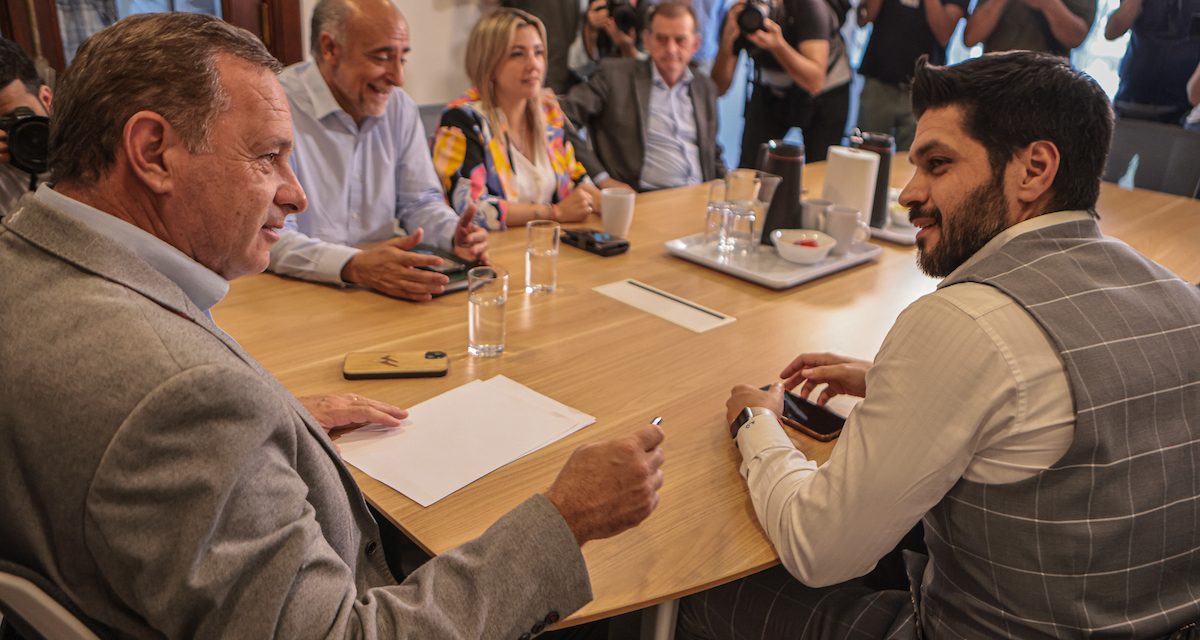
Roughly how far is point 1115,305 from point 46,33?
12.6ft

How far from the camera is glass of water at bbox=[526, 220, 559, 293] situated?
193 centimetres

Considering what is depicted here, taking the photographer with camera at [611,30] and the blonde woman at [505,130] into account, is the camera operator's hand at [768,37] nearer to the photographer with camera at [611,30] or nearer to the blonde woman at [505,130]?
the photographer with camera at [611,30]

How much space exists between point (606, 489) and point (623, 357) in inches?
25.1

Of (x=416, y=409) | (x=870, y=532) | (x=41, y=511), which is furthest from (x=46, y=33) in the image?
(x=870, y=532)

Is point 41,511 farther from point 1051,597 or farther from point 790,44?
point 790,44

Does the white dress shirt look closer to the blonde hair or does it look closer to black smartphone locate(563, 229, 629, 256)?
black smartphone locate(563, 229, 629, 256)

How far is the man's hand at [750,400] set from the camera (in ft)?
4.45

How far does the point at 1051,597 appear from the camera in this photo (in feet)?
3.46

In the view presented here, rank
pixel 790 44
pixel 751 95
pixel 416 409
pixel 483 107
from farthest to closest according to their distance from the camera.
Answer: pixel 751 95 → pixel 790 44 → pixel 483 107 → pixel 416 409

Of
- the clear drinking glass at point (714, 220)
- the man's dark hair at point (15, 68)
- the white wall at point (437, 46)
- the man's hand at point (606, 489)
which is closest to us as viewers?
the man's hand at point (606, 489)

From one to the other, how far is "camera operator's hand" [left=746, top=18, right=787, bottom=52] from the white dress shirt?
3.15m

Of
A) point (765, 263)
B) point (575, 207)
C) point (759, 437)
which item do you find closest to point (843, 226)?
point (765, 263)

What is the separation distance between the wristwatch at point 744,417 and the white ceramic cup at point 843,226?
1.03m

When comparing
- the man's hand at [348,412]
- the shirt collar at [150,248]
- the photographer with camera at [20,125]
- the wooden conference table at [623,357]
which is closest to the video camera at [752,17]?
the wooden conference table at [623,357]
